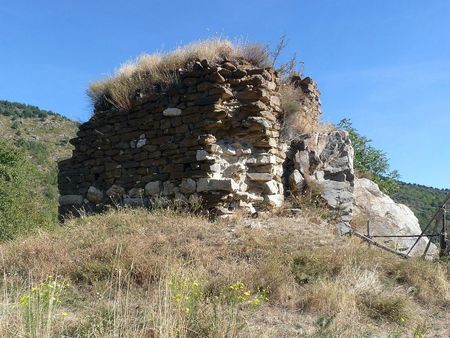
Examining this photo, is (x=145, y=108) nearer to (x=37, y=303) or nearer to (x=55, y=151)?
(x=37, y=303)

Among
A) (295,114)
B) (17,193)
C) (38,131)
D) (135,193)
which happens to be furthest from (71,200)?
(38,131)

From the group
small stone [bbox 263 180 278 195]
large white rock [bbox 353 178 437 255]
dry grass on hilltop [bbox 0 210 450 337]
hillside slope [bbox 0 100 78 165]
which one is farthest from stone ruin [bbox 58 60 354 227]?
hillside slope [bbox 0 100 78 165]

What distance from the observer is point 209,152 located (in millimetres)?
7344

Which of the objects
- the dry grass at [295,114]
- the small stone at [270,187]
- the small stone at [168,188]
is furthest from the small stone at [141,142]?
the dry grass at [295,114]

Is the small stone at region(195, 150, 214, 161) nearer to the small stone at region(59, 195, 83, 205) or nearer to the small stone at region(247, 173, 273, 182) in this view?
the small stone at region(247, 173, 273, 182)

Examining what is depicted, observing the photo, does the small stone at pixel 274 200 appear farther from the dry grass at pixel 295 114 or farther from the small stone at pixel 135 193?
the small stone at pixel 135 193

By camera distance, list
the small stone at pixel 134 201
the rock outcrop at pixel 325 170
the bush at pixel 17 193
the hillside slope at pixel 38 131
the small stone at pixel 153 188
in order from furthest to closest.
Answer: the hillside slope at pixel 38 131
the bush at pixel 17 193
the rock outcrop at pixel 325 170
the small stone at pixel 134 201
the small stone at pixel 153 188

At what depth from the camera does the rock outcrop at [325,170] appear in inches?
325

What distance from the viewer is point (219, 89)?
295 inches

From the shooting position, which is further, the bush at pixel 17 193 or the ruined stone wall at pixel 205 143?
the bush at pixel 17 193

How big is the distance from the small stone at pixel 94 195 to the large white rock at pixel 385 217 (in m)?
4.78

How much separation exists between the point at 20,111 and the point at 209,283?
44.8 meters

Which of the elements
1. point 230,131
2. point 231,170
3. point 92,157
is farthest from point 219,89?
point 92,157

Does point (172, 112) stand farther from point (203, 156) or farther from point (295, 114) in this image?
point (295, 114)
